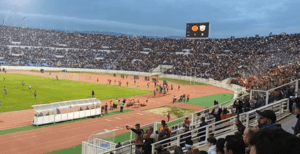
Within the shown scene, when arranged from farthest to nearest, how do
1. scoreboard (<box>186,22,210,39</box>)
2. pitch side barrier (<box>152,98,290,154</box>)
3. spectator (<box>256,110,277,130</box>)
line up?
scoreboard (<box>186,22,210,39</box>), pitch side barrier (<box>152,98,290,154</box>), spectator (<box>256,110,277,130</box>)

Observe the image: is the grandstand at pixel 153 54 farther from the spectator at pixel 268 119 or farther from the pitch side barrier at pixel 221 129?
the spectator at pixel 268 119

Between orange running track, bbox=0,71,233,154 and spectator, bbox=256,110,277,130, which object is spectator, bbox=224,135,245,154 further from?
orange running track, bbox=0,71,233,154

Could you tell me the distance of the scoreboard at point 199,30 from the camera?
4516cm

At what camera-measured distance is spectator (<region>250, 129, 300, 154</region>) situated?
1.92 m

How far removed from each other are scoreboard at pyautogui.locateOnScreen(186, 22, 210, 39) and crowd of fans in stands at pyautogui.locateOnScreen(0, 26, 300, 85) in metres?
13.3

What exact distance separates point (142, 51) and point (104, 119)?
7572cm

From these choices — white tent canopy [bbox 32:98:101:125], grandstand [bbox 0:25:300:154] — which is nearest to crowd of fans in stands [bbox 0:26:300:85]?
grandstand [bbox 0:25:300:154]

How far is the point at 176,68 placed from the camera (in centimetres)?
7394

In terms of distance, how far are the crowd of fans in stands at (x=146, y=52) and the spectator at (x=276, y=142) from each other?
4991 centimetres

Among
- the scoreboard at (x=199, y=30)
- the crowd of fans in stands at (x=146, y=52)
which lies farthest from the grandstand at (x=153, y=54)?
the scoreboard at (x=199, y=30)

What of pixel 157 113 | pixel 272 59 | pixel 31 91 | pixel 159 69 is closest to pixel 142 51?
pixel 159 69

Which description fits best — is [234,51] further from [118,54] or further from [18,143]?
[18,143]

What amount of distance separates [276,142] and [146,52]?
96.9 metres

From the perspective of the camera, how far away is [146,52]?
323 ft
